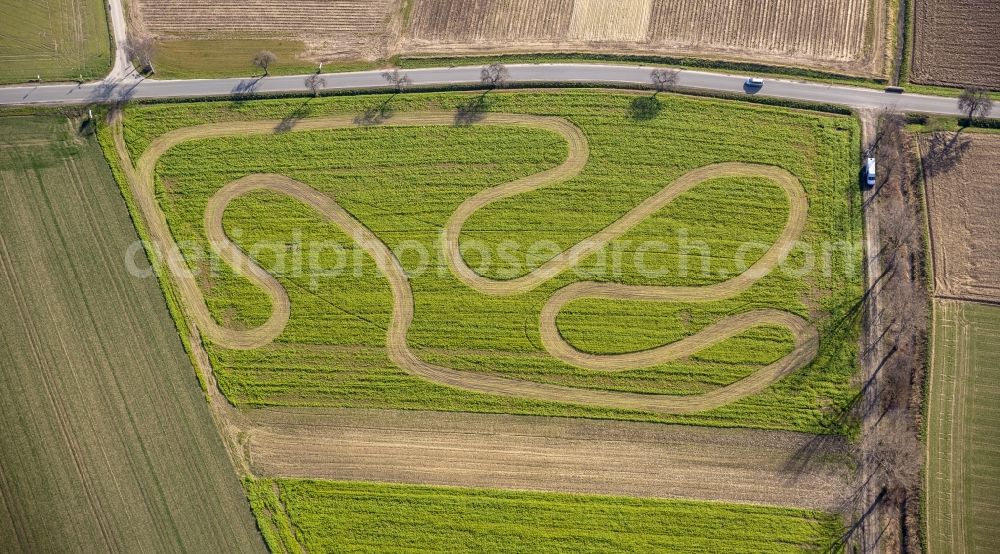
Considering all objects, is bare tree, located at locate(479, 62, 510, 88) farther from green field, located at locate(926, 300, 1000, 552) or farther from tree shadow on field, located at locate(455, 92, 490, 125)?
green field, located at locate(926, 300, 1000, 552)

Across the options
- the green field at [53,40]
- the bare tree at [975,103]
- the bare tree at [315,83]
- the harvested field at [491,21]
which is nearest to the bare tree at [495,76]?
the harvested field at [491,21]

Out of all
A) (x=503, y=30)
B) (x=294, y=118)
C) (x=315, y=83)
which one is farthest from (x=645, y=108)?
(x=294, y=118)

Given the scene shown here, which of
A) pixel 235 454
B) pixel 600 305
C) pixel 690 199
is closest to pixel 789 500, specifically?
pixel 600 305

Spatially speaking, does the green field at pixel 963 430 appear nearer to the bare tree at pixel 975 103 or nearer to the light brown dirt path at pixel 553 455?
the light brown dirt path at pixel 553 455

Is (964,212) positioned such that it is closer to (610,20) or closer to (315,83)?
(610,20)

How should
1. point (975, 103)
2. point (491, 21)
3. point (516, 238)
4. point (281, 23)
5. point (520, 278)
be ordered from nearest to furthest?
point (520, 278) → point (516, 238) → point (975, 103) → point (491, 21) → point (281, 23)

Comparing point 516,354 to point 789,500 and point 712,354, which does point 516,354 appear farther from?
point 789,500
